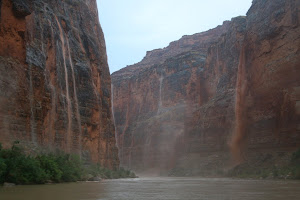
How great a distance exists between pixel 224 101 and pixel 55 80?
2611 centimetres

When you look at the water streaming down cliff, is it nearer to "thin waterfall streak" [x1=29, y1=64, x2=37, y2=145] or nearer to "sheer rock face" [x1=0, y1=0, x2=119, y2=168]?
"sheer rock face" [x1=0, y1=0, x2=119, y2=168]

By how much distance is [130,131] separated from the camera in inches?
3130

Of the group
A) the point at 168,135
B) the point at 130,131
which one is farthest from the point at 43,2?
the point at 130,131

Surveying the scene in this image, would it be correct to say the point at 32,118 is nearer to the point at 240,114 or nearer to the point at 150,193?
the point at 150,193

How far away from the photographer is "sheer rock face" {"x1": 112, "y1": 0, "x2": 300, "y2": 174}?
33.1m

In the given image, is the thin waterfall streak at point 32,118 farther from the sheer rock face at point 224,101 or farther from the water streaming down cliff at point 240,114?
the water streaming down cliff at point 240,114

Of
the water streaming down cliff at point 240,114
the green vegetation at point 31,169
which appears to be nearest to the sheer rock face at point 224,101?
the water streaming down cliff at point 240,114

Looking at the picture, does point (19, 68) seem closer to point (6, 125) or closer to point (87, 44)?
point (6, 125)

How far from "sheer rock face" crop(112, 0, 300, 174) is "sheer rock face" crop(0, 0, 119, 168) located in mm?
14781

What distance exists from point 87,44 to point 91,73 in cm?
326

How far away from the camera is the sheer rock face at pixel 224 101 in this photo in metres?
33.1

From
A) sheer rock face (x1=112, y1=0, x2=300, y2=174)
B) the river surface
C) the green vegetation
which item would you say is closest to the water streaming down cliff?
sheer rock face (x1=112, y1=0, x2=300, y2=174)

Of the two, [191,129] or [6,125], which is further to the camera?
[191,129]

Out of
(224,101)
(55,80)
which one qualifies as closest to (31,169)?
(55,80)
